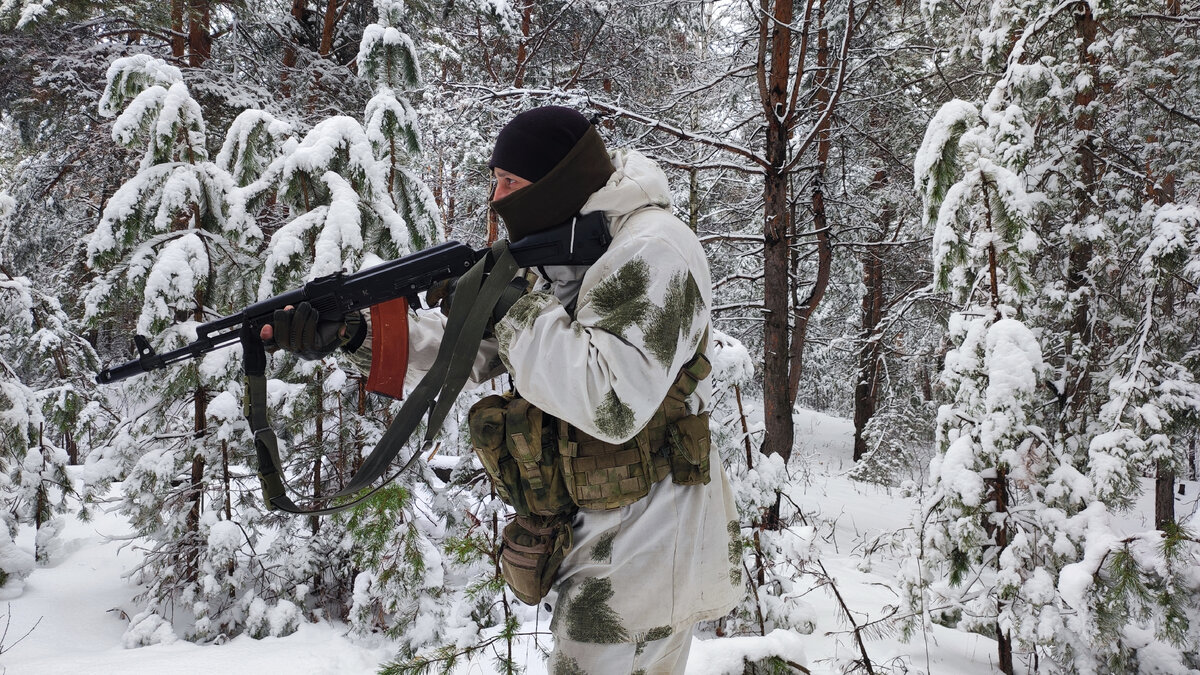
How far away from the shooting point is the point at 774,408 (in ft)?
19.4

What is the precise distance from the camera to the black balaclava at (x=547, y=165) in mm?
1849

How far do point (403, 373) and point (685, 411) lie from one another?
3.07 feet

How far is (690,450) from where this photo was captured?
1.77 m

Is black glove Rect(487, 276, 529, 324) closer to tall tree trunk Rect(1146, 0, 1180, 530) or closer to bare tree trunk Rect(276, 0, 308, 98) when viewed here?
tall tree trunk Rect(1146, 0, 1180, 530)

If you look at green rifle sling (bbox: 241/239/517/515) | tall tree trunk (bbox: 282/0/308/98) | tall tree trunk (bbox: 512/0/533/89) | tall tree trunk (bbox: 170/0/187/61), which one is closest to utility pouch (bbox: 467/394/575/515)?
green rifle sling (bbox: 241/239/517/515)

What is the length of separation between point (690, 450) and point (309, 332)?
1.23 metres

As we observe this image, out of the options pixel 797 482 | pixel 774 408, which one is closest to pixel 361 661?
pixel 774 408

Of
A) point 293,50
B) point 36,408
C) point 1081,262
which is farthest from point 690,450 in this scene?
point 293,50

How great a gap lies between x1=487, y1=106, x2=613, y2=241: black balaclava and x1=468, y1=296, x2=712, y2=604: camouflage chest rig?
542 mm

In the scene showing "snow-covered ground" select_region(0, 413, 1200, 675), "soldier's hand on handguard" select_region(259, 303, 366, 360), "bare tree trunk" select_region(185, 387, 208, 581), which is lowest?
"snow-covered ground" select_region(0, 413, 1200, 675)

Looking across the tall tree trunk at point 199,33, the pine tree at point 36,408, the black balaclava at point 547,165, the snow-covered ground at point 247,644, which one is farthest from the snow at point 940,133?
the tall tree trunk at point 199,33

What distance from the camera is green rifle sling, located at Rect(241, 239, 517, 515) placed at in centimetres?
184

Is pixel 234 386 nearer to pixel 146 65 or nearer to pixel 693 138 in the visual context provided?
pixel 146 65

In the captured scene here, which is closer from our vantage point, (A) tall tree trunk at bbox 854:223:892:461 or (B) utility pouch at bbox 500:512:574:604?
(B) utility pouch at bbox 500:512:574:604
